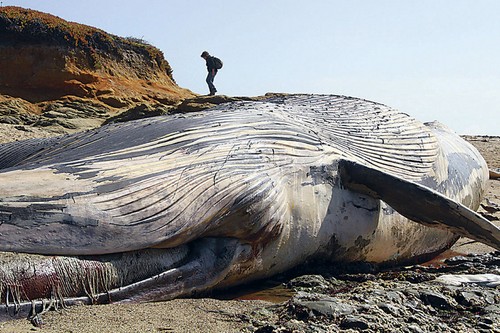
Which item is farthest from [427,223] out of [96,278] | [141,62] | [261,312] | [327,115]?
[141,62]

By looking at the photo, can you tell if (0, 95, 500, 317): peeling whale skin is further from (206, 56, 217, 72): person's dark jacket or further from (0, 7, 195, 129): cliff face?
(206, 56, 217, 72): person's dark jacket

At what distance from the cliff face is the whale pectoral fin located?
49.1 ft

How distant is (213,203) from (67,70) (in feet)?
64.1

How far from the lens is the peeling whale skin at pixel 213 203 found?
11.2 feet

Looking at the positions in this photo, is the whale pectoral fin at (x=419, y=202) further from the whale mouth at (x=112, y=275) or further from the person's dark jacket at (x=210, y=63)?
the person's dark jacket at (x=210, y=63)

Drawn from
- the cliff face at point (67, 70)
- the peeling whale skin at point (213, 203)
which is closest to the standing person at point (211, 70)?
the cliff face at point (67, 70)

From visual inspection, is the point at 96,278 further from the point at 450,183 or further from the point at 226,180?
the point at 450,183

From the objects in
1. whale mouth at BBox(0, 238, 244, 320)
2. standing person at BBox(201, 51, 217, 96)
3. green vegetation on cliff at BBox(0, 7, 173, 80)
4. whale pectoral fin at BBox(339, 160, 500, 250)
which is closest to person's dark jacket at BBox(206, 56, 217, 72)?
standing person at BBox(201, 51, 217, 96)

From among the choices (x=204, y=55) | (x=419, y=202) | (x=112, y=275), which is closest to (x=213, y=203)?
(x=112, y=275)

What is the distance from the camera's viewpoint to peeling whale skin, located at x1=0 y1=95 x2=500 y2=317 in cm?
341

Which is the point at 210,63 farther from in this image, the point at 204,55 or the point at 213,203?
the point at 213,203

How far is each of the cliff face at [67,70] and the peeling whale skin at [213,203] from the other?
47.4ft

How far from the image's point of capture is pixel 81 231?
3453mm

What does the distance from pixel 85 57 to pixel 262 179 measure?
2030 centimetres
